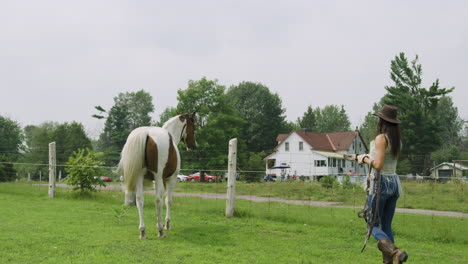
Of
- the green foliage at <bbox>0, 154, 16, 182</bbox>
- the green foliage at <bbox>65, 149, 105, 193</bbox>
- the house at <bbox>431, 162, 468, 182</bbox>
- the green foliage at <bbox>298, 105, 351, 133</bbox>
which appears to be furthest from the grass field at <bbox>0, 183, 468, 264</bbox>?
the green foliage at <bbox>298, 105, 351, 133</bbox>

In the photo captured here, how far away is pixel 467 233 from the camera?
7223 mm

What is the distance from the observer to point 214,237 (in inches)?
262

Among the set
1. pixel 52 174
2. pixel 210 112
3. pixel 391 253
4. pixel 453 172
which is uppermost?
pixel 210 112

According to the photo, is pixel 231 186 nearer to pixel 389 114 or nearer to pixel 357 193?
pixel 389 114

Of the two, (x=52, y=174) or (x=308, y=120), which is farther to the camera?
(x=308, y=120)

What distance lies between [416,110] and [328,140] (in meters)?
14.3

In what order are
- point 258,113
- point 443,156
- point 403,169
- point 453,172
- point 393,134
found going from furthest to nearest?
point 258,113 < point 443,156 < point 403,169 < point 453,172 < point 393,134

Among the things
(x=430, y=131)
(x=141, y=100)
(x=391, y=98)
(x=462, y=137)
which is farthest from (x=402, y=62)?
(x=141, y=100)

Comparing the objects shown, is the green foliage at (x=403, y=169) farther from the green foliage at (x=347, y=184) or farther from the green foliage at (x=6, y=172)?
the green foliage at (x=6, y=172)

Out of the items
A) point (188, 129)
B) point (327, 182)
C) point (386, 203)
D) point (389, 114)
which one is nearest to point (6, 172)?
point (188, 129)

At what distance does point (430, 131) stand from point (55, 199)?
42815 millimetres

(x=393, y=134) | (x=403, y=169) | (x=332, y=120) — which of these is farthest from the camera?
(x=332, y=120)

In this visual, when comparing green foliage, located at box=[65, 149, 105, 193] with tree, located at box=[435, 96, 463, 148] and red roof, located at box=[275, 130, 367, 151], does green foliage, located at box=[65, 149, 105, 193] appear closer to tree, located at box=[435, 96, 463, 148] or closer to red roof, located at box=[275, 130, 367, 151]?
red roof, located at box=[275, 130, 367, 151]

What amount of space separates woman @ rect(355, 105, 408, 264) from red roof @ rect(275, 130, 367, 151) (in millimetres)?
48028
